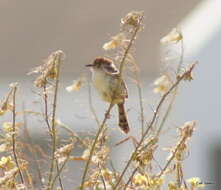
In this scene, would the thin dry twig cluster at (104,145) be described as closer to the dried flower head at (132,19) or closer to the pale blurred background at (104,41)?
the dried flower head at (132,19)

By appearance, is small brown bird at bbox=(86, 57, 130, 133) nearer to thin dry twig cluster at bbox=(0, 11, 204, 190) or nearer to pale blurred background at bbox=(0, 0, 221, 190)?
thin dry twig cluster at bbox=(0, 11, 204, 190)

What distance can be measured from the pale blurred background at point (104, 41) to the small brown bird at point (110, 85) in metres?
4.14

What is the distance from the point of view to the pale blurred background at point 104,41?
602 cm

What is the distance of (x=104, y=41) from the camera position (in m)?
6.00

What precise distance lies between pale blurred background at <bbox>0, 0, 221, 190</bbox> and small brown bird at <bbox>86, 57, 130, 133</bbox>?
4.14m

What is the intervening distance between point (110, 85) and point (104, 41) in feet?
14.4

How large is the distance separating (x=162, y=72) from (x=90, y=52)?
4.99 meters

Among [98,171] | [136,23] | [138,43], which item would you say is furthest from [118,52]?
[138,43]

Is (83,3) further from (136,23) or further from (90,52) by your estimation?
(136,23)

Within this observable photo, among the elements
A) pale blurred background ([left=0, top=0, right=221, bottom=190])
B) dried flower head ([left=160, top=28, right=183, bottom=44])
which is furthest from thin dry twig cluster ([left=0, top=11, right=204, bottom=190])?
pale blurred background ([left=0, top=0, right=221, bottom=190])

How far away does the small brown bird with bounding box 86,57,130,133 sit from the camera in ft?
4.56

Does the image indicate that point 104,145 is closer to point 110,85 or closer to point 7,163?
point 7,163

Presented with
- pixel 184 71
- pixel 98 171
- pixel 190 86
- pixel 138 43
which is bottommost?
pixel 98 171

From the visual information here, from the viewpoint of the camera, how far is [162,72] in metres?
1.31
